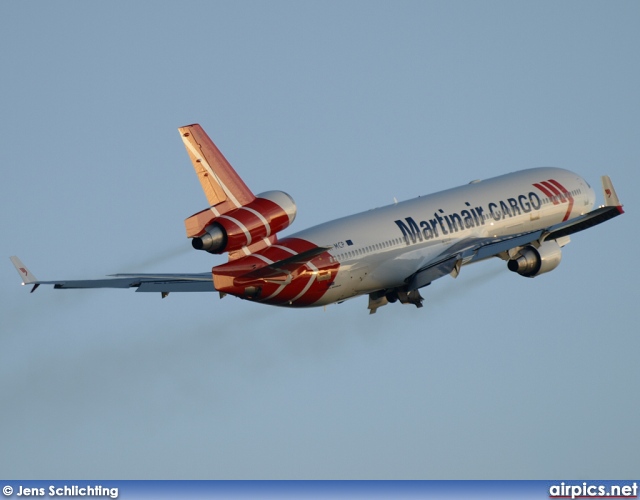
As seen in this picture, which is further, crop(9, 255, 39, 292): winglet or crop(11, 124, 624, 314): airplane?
crop(9, 255, 39, 292): winglet

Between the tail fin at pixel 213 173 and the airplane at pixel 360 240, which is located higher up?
the tail fin at pixel 213 173

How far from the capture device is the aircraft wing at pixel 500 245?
7094cm

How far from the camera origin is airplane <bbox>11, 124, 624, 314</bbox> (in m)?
65.8

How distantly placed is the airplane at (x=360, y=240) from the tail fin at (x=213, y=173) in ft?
0.13

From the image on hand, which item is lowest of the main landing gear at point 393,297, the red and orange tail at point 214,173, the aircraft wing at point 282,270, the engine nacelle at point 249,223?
the main landing gear at point 393,297

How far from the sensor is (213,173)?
2603 inches

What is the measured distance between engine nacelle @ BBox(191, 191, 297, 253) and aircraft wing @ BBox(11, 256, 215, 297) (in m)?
5.15

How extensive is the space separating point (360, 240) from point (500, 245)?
6.46 metres

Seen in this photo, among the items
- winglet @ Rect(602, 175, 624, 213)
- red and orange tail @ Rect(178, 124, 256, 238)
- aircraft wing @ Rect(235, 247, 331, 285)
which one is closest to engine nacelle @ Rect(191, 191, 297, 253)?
red and orange tail @ Rect(178, 124, 256, 238)

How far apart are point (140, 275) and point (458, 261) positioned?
46.5 feet

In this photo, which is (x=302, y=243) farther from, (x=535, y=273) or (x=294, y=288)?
(x=535, y=273)

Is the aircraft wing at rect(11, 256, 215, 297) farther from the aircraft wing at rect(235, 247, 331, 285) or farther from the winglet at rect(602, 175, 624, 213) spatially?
the winglet at rect(602, 175, 624, 213)

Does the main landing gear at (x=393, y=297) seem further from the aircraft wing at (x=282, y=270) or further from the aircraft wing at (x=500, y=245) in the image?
the aircraft wing at (x=282, y=270)

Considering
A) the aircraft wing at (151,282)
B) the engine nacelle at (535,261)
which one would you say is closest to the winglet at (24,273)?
the aircraft wing at (151,282)
